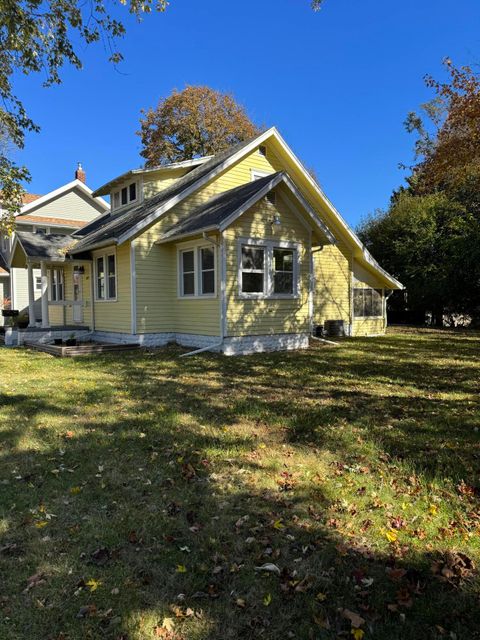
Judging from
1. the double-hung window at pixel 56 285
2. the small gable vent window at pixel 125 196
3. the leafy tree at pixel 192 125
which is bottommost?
the double-hung window at pixel 56 285

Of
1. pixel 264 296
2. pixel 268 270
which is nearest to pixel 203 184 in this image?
pixel 268 270

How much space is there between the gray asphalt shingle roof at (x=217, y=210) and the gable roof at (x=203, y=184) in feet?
2.00

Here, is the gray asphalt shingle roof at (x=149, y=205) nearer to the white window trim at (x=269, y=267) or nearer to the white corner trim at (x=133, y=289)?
the white corner trim at (x=133, y=289)

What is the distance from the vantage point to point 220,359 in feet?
36.4

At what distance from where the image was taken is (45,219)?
85.5ft

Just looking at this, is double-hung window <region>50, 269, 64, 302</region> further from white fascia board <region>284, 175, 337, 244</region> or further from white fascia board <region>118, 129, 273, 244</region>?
white fascia board <region>284, 175, 337, 244</region>

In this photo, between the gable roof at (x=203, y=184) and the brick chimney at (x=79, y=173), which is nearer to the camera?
the gable roof at (x=203, y=184)

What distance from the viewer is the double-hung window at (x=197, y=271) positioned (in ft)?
41.2

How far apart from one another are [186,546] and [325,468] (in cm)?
172

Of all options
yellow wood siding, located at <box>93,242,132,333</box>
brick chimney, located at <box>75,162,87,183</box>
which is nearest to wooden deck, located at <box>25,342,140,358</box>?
yellow wood siding, located at <box>93,242,132,333</box>

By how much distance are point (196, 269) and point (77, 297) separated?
21.4 feet

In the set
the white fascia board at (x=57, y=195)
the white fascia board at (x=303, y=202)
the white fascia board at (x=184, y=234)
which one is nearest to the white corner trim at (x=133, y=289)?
the white fascia board at (x=184, y=234)

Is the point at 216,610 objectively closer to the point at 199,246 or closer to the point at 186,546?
the point at 186,546

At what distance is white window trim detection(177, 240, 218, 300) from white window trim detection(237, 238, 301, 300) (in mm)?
649
